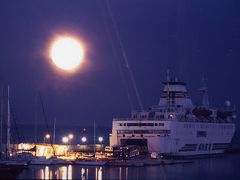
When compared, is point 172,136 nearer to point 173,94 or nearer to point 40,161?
point 173,94

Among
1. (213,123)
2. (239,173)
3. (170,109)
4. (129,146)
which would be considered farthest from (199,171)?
(213,123)

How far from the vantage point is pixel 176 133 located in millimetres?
69062

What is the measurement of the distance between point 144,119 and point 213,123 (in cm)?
1412

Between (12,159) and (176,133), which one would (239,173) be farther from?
(12,159)

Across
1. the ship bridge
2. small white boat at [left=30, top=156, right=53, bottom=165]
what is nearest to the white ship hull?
the ship bridge

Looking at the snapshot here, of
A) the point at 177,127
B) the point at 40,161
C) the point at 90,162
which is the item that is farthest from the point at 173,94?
the point at 40,161

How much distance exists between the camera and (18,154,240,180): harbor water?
50.6 metres

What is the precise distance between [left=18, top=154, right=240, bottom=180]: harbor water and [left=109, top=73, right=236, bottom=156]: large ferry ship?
4788 mm

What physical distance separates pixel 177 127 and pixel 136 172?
50.4 ft

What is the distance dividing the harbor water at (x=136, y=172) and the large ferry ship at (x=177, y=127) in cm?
479

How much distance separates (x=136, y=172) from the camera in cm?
5466

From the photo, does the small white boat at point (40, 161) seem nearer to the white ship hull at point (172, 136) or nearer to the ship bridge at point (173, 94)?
the white ship hull at point (172, 136)

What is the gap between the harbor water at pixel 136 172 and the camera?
50.6 metres

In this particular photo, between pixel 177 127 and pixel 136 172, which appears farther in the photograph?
pixel 177 127
